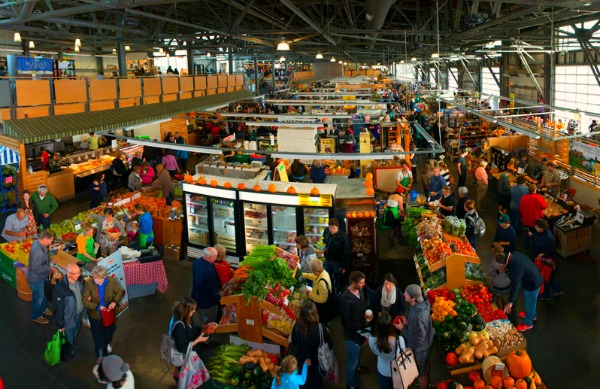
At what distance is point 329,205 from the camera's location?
7695 millimetres

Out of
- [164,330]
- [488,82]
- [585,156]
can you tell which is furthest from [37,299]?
[488,82]

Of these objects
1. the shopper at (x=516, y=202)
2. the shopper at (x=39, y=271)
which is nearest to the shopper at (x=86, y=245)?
the shopper at (x=39, y=271)

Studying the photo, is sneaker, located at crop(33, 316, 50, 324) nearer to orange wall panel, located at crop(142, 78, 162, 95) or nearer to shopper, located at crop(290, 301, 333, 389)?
shopper, located at crop(290, 301, 333, 389)

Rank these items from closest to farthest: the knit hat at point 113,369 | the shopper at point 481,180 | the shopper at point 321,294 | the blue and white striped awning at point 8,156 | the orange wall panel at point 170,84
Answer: the knit hat at point 113,369, the shopper at point 321,294, the shopper at point 481,180, the blue and white striped awning at point 8,156, the orange wall panel at point 170,84

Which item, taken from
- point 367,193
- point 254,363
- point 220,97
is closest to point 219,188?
point 367,193

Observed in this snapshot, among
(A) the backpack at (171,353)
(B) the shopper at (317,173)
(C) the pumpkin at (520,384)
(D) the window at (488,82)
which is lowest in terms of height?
(C) the pumpkin at (520,384)

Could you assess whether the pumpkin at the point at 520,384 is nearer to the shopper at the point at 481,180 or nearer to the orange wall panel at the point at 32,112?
the shopper at the point at 481,180

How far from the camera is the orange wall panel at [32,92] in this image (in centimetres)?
1036

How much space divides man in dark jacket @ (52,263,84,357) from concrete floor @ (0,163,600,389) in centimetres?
44

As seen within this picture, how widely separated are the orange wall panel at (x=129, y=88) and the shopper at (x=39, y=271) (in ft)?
23.3

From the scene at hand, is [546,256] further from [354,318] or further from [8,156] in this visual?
[8,156]

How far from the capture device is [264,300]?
563cm

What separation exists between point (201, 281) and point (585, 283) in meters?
5.92

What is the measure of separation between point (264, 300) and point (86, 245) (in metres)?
3.50
